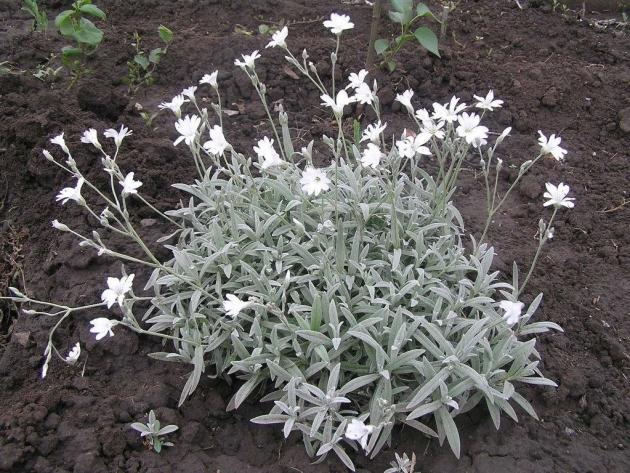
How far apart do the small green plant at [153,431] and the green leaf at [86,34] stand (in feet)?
8.95

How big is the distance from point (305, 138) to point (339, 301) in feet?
5.63

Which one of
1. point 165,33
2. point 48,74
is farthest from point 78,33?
point 165,33

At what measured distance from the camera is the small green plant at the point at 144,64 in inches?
168

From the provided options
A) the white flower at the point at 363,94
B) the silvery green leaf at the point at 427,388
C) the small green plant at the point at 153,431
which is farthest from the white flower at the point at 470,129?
the small green plant at the point at 153,431

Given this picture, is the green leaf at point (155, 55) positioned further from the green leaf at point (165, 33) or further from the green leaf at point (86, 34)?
the green leaf at point (86, 34)

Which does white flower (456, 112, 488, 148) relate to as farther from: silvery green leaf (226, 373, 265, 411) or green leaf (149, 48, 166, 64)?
green leaf (149, 48, 166, 64)

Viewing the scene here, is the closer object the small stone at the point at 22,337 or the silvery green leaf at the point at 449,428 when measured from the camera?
the silvery green leaf at the point at 449,428

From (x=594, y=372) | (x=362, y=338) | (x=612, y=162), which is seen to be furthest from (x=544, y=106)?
(x=362, y=338)

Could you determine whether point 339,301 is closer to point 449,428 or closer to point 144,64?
point 449,428

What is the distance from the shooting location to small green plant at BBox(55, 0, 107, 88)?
394cm

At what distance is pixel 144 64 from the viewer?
429cm

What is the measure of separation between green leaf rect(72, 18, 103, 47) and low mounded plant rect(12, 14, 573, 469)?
1.60 metres

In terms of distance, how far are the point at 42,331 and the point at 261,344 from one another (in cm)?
104

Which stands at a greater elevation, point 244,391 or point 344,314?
point 344,314
